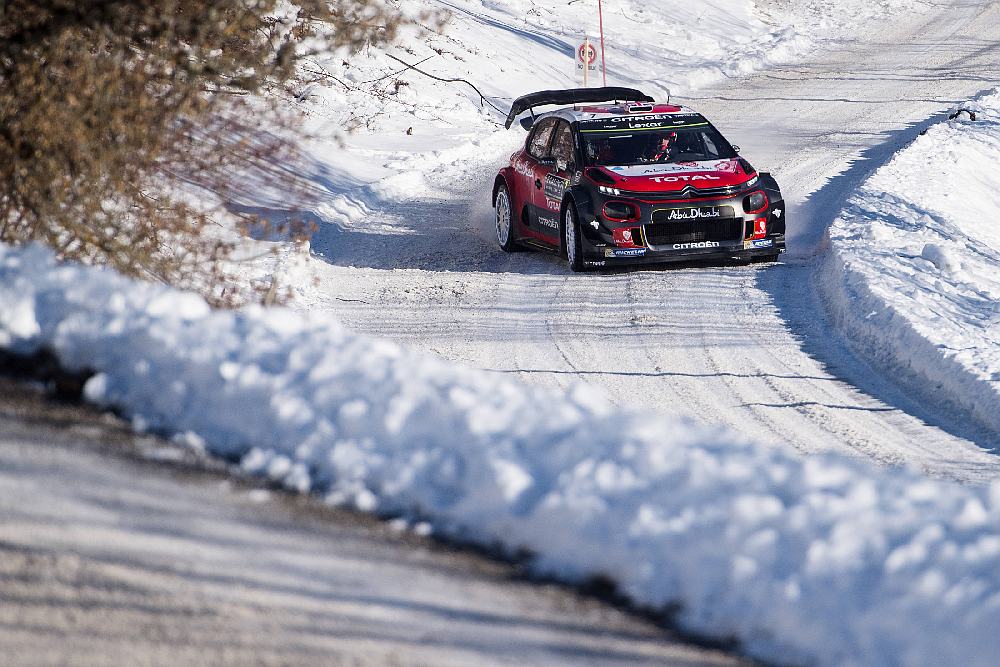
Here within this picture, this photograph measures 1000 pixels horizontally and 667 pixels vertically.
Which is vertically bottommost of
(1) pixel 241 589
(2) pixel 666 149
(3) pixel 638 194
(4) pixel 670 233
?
(1) pixel 241 589

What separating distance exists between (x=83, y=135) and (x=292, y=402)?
3202 millimetres

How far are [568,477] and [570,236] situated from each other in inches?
340

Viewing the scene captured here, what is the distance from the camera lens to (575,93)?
49.4ft

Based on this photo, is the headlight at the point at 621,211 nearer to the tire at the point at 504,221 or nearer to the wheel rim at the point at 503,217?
the tire at the point at 504,221

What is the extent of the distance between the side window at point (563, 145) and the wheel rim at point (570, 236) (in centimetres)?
70

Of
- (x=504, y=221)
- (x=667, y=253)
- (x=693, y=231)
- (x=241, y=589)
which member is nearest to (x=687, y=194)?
(x=693, y=231)

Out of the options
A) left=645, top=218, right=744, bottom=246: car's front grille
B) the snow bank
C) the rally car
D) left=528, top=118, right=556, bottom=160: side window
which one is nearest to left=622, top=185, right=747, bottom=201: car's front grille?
the rally car

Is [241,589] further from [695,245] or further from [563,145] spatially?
[563,145]

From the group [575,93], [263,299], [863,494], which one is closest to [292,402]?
[863,494]

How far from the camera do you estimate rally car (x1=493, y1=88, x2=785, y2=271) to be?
12.2m

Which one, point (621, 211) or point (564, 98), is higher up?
point (564, 98)

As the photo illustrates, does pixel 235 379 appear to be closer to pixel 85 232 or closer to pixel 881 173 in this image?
pixel 85 232

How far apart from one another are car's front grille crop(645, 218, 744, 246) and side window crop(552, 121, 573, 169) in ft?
4.77

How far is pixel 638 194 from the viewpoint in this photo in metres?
12.2
